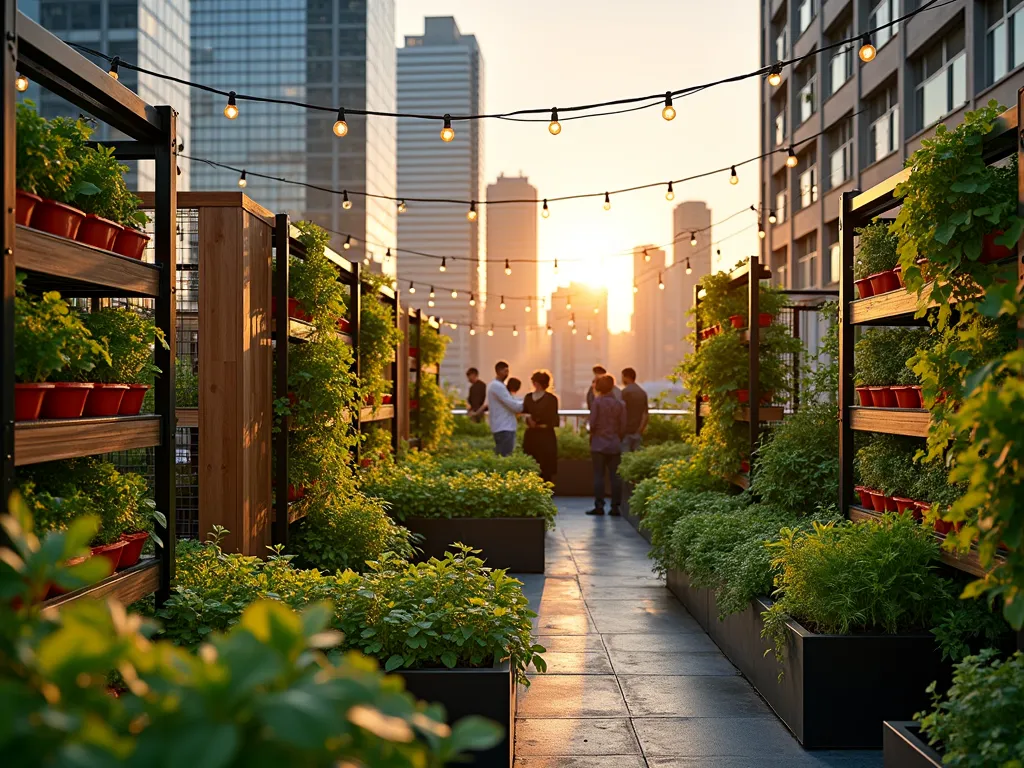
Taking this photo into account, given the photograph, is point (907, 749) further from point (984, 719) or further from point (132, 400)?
point (132, 400)

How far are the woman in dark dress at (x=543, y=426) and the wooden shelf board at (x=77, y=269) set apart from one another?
364 inches

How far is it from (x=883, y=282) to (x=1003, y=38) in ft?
36.1

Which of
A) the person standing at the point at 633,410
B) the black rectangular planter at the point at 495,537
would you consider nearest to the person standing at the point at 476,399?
the person standing at the point at 633,410

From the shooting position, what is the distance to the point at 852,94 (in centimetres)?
2172

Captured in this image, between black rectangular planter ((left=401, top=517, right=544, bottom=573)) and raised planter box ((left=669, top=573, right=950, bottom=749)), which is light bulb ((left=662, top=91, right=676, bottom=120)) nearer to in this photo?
black rectangular planter ((left=401, top=517, right=544, bottom=573))

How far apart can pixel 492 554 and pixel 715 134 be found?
6.07 m

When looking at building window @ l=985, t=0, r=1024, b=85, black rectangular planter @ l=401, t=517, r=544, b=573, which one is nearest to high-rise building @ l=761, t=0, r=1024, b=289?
building window @ l=985, t=0, r=1024, b=85

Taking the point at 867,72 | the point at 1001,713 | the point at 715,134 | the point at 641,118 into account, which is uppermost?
the point at 867,72

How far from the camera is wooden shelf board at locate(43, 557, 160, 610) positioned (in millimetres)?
3578

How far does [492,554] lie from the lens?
9.16m

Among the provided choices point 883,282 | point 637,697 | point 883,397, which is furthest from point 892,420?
point 637,697

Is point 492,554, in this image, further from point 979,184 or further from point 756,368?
point 979,184

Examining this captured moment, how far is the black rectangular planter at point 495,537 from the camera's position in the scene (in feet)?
29.4

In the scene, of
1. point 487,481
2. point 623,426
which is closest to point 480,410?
point 623,426
